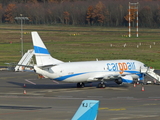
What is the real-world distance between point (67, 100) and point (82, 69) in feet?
26.1

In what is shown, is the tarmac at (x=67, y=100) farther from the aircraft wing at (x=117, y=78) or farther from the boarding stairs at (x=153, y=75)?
the boarding stairs at (x=153, y=75)

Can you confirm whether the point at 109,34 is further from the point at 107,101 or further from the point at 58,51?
the point at 107,101

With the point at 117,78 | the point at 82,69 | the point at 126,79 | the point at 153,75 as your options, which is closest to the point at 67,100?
the point at 82,69

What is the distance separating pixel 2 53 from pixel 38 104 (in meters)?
62.4

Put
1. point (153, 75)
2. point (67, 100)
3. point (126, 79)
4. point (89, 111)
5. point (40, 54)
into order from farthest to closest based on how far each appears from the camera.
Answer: point (153, 75), point (126, 79), point (40, 54), point (67, 100), point (89, 111)

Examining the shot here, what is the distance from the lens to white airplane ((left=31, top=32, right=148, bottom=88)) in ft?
163

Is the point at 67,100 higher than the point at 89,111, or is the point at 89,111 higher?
the point at 89,111

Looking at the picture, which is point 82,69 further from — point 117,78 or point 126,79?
point 126,79

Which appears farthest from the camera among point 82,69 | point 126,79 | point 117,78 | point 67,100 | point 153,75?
point 153,75

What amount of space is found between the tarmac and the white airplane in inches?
55.2

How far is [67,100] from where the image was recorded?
144 feet

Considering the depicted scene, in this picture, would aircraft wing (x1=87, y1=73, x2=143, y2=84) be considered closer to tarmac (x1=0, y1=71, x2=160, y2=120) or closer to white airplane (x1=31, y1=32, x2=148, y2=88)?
white airplane (x1=31, y1=32, x2=148, y2=88)

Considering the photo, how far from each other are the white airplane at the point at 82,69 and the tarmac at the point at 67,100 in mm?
1403

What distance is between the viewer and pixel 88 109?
58.5 feet
